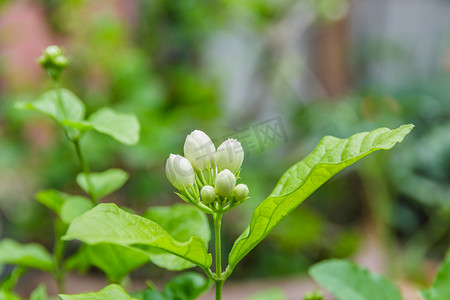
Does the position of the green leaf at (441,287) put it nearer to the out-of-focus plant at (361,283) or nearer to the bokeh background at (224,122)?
the out-of-focus plant at (361,283)

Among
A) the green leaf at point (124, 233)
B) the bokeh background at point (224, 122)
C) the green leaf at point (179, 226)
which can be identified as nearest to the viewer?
the green leaf at point (124, 233)

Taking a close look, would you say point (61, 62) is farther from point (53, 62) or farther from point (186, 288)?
point (186, 288)

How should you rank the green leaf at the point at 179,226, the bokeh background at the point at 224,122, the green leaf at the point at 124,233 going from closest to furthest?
the green leaf at the point at 124,233 → the green leaf at the point at 179,226 → the bokeh background at the point at 224,122

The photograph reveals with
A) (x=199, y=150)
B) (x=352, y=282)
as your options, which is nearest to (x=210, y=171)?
(x=199, y=150)

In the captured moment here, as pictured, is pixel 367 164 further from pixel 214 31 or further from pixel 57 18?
pixel 57 18

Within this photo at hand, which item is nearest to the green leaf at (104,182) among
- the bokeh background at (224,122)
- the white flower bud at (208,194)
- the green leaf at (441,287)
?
the white flower bud at (208,194)

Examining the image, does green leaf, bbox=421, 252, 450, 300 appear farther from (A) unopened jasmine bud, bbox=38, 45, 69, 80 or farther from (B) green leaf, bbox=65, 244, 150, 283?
(A) unopened jasmine bud, bbox=38, 45, 69, 80
